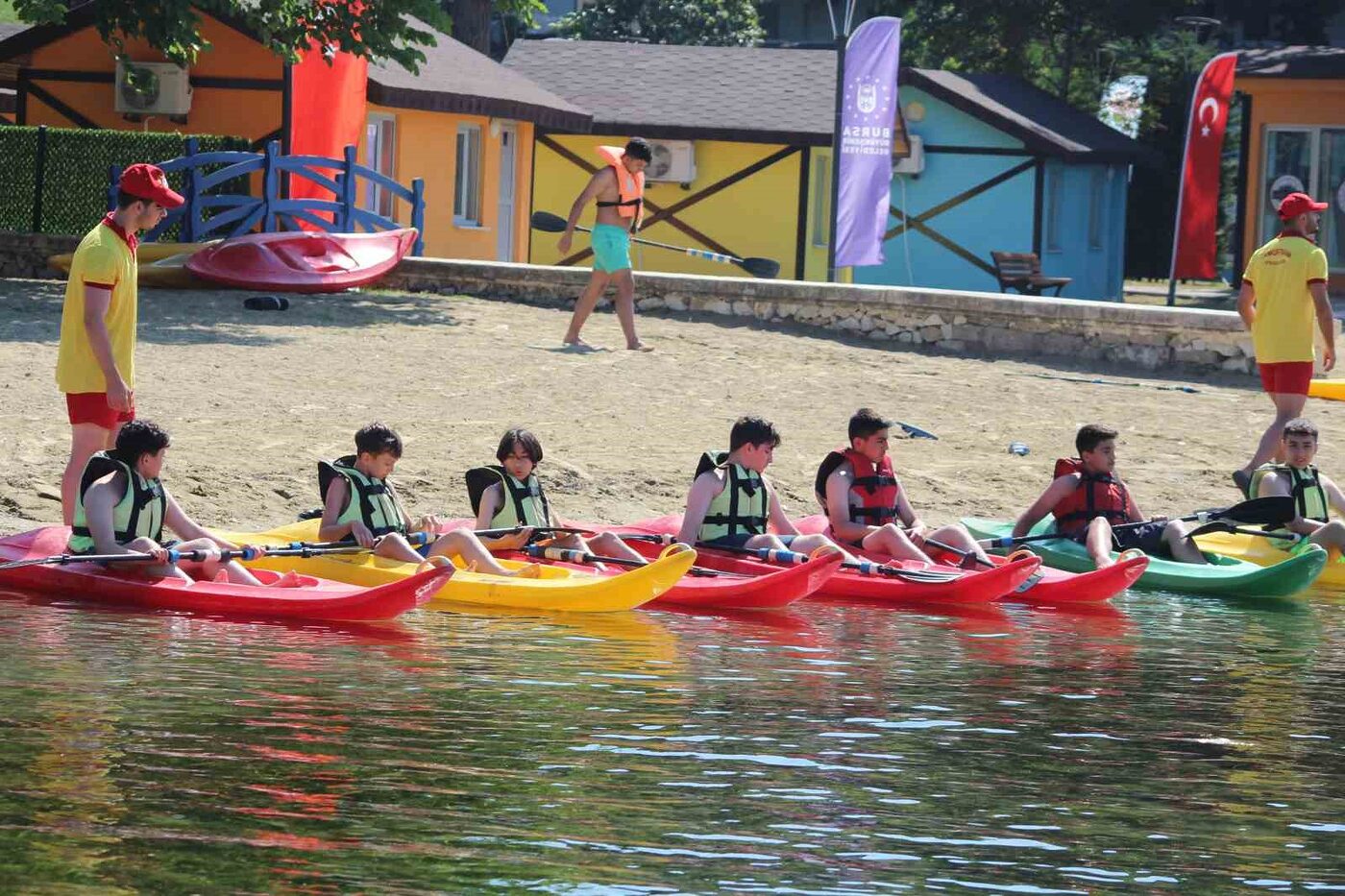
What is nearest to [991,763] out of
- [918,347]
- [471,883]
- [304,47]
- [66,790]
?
[471,883]

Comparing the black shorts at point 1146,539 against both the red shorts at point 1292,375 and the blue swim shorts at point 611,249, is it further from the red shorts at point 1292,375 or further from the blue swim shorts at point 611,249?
the blue swim shorts at point 611,249

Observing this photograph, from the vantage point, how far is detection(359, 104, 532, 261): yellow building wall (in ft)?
89.8

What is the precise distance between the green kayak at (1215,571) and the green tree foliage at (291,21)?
10730mm

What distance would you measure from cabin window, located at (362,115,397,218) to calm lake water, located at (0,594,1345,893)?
1731cm

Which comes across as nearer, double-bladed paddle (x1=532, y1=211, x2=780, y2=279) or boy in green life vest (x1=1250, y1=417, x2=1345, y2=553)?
boy in green life vest (x1=1250, y1=417, x2=1345, y2=553)

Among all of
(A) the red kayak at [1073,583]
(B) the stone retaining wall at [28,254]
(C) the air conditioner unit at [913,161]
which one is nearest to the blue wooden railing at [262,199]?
(B) the stone retaining wall at [28,254]

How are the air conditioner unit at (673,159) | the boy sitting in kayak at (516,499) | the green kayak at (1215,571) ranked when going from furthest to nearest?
the air conditioner unit at (673,159)
the green kayak at (1215,571)
the boy sitting in kayak at (516,499)

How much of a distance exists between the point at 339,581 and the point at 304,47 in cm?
1141

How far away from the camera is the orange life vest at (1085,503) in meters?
12.6

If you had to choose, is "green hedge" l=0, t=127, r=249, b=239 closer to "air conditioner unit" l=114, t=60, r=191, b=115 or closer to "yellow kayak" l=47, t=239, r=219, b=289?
"air conditioner unit" l=114, t=60, r=191, b=115

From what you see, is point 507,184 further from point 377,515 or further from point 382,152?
point 377,515

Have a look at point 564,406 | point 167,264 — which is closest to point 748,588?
point 564,406

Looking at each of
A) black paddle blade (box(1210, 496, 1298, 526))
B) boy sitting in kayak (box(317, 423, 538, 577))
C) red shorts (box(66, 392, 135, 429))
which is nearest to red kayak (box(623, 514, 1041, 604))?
boy sitting in kayak (box(317, 423, 538, 577))

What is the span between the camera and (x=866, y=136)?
23609 millimetres
